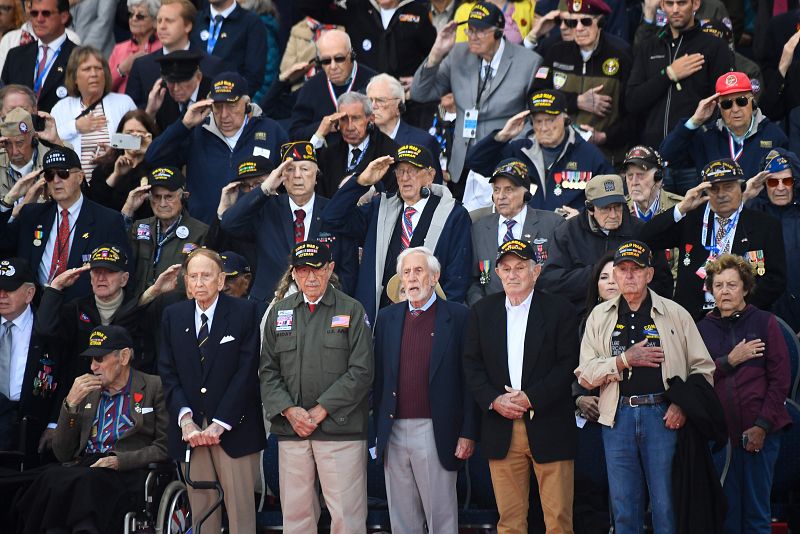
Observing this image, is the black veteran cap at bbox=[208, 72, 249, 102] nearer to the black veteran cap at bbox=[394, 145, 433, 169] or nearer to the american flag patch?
the black veteran cap at bbox=[394, 145, 433, 169]

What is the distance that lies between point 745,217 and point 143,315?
4.39 m

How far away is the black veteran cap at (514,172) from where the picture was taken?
31.3 ft

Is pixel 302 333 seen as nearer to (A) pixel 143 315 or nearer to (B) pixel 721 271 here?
(A) pixel 143 315

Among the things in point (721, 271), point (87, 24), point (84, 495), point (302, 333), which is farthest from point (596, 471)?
point (87, 24)

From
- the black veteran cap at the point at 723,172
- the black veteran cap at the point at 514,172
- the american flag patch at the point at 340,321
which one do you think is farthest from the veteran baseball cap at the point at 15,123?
the black veteran cap at the point at 723,172

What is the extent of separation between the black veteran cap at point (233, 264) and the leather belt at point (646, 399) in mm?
3189

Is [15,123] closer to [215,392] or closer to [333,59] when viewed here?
[333,59]

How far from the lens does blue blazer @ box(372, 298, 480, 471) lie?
8461 mm

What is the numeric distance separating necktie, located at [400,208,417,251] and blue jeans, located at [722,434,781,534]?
106 inches

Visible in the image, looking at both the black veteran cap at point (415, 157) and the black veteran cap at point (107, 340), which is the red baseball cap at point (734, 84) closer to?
the black veteran cap at point (415, 157)

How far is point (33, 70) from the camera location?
1316cm

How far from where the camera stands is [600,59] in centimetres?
1169

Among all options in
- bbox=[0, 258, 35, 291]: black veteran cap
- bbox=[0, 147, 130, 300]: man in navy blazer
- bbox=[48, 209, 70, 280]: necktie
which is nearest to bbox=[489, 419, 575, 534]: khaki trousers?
bbox=[0, 147, 130, 300]: man in navy blazer

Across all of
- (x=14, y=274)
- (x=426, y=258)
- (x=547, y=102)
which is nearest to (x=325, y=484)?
(x=426, y=258)
